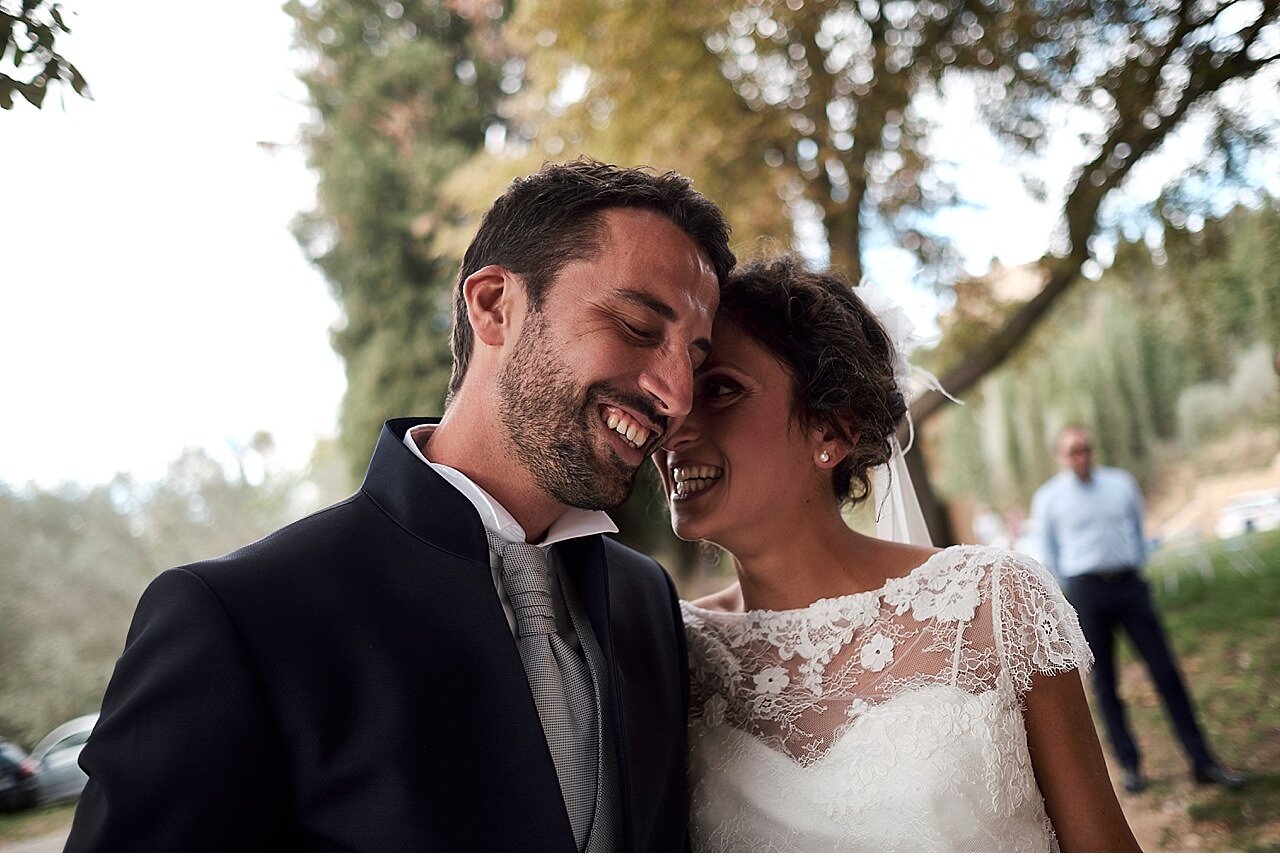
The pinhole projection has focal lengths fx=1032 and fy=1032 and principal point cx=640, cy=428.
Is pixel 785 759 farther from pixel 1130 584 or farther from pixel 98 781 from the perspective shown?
pixel 1130 584

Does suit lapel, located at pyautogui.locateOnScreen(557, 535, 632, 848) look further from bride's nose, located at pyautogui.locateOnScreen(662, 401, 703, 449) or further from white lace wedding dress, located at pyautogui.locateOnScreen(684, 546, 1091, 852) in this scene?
white lace wedding dress, located at pyautogui.locateOnScreen(684, 546, 1091, 852)

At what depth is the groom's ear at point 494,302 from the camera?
2.08 m

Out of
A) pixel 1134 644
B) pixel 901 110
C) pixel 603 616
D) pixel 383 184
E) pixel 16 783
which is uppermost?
pixel 383 184

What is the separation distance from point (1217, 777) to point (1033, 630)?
5172 mm

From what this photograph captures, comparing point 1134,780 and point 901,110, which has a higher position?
point 901,110

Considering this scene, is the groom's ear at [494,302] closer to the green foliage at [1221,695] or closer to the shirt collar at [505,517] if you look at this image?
the shirt collar at [505,517]

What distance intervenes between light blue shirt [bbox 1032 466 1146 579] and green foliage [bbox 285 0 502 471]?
218 inches

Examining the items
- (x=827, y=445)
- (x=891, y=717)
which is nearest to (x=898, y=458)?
(x=827, y=445)

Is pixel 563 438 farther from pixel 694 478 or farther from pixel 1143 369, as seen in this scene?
pixel 1143 369

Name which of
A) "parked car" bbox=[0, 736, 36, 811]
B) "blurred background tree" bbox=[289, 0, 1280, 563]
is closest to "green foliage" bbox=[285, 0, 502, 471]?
"blurred background tree" bbox=[289, 0, 1280, 563]

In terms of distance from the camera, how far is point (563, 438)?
195 centimetres

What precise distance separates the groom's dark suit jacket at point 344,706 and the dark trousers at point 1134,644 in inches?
211

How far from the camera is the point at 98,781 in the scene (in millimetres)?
1451

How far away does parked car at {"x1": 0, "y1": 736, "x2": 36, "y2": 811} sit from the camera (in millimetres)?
3781
